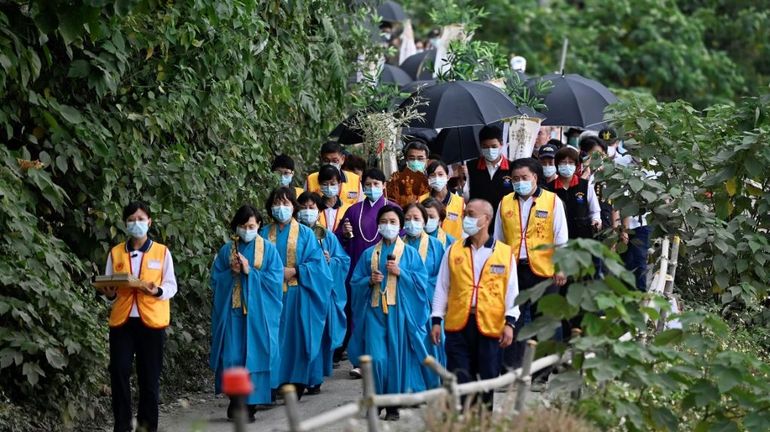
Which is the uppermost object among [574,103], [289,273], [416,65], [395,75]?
[416,65]

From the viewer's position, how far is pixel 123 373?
10.2 m

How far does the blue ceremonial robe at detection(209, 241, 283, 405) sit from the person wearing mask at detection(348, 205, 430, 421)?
0.70 metres

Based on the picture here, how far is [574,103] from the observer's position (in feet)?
51.8

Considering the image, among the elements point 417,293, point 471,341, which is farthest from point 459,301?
point 417,293

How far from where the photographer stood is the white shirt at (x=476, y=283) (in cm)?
995

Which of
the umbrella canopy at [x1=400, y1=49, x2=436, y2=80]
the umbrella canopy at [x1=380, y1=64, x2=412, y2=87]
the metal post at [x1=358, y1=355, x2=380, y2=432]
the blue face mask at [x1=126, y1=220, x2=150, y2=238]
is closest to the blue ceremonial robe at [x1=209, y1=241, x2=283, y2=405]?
the blue face mask at [x1=126, y1=220, x2=150, y2=238]

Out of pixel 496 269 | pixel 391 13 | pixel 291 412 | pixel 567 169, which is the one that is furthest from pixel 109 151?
pixel 391 13

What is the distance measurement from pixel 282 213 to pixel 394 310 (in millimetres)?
1230

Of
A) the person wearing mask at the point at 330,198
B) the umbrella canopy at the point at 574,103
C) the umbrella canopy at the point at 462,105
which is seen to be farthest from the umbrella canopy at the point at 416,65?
the person wearing mask at the point at 330,198

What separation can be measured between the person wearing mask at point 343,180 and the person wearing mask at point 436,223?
5.14 ft

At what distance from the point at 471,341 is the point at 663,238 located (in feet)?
13.4

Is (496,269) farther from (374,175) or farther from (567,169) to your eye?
(567,169)

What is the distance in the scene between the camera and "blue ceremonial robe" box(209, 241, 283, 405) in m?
11.4

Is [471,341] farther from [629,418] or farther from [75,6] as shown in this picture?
[75,6]
